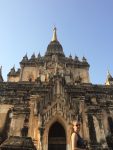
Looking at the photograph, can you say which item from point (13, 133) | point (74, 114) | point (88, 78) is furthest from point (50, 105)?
point (88, 78)

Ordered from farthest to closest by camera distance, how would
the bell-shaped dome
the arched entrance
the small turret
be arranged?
the bell-shaped dome, the small turret, the arched entrance

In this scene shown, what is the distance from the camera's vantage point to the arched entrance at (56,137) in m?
16.9

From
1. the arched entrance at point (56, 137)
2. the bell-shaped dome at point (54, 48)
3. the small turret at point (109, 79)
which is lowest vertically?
the arched entrance at point (56, 137)

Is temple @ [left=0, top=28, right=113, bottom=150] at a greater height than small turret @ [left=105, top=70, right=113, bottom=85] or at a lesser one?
lesser

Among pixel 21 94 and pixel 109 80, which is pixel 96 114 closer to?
pixel 21 94

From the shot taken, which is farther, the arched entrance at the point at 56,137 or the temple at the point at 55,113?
the temple at the point at 55,113

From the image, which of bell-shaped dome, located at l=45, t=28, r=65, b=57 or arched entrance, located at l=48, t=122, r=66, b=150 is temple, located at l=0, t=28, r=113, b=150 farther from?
bell-shaped dome, located at l=45, t=28, r=65, b=57

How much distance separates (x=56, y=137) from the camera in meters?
17.3

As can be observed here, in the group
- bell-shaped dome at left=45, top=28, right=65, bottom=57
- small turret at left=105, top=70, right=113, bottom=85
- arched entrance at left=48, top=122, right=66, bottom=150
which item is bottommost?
arched entrance at left=48, top=122, right=66, bottom=150

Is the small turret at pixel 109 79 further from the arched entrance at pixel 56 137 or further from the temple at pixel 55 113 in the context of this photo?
the arched entrance at pixel 56 137

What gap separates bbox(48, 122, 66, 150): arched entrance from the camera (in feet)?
55.5

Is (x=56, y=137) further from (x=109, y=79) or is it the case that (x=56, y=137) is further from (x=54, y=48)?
(x=54, y=48)

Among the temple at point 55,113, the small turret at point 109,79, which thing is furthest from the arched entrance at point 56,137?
the small turret at point 109,79

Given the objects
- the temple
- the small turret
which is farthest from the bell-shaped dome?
the temple
